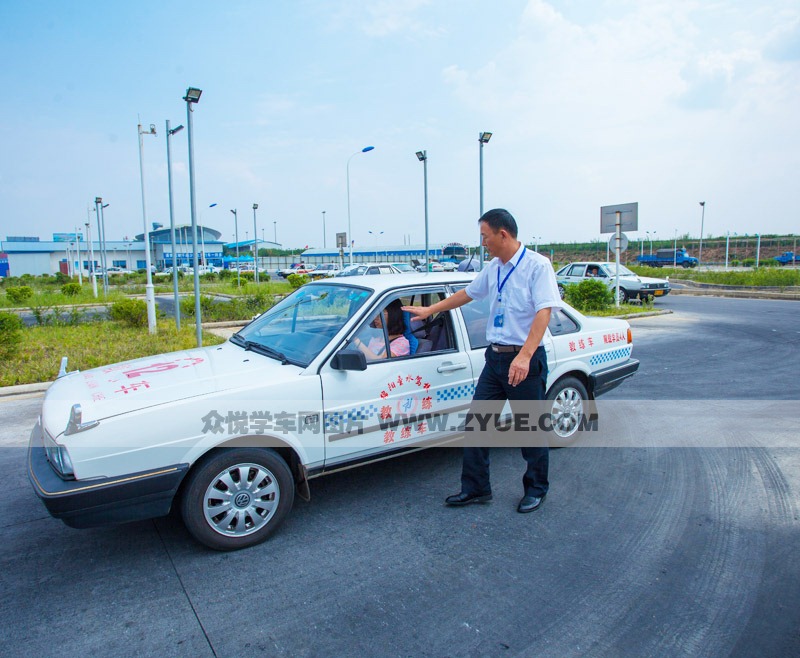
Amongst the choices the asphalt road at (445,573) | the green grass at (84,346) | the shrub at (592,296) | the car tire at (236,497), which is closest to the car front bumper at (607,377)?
the asphalt road at (445,573)

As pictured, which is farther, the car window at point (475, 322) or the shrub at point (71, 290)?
the shrub at point (71, 290)

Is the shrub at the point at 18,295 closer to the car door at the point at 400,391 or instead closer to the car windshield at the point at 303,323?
the car windshield at the point at 303,323

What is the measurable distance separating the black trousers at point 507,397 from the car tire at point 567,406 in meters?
1.02

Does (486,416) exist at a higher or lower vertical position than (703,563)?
higher

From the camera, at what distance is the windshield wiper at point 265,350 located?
380 cm

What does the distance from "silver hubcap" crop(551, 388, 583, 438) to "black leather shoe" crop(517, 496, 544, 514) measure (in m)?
1.18

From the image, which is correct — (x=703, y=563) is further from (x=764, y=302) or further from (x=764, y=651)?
(x=764, y=302)

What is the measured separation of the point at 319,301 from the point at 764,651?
11.5 ft

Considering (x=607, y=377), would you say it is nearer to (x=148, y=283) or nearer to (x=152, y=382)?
(x=152, y=382)

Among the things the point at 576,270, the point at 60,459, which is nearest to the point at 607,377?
the point at 60,459

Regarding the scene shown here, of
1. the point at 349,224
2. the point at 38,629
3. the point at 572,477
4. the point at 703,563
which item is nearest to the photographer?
the point at 38,629

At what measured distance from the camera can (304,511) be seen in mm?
3932

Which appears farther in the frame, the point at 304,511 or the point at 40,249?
the point at 40,249

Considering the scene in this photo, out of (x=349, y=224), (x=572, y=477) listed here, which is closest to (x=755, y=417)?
(x=572, y=477)
